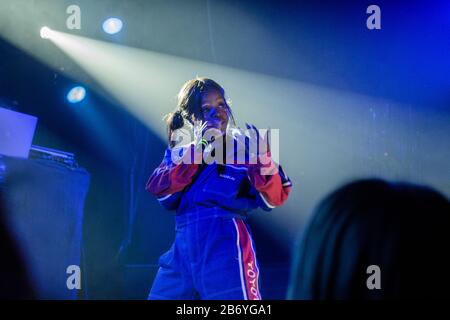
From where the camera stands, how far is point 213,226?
1866 millimetres

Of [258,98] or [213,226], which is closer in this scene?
[213,226]

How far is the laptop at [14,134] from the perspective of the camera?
2.29m

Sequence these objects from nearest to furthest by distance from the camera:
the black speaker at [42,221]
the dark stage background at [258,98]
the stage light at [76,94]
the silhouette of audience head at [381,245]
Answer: the silhouette of audience head at [381,245], the black speaker at [42,221], the dark stage background at [258,98], the stage light at [76,94]

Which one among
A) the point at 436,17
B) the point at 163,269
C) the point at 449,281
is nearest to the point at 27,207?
the point at 163,269

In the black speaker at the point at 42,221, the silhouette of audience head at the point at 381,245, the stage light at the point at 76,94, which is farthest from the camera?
the stage light at the point at 76,94

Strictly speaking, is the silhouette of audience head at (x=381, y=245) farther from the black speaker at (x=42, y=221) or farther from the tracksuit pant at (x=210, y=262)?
the black speaker at (x=42, y=221)

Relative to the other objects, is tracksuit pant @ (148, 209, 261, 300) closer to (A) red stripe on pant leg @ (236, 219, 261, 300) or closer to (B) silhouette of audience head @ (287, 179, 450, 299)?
(A) red stripe on pant leg @ (236, 219, 261, 300)

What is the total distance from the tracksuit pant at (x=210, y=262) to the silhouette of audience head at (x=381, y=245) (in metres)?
1.01

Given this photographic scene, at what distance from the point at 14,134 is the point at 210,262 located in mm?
1093

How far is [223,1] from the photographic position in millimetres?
2541

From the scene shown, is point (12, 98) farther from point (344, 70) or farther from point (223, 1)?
point (344, 70)

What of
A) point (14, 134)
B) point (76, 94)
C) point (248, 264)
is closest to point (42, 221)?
point (14, 134)

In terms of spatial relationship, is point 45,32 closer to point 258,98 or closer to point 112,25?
point 112,25

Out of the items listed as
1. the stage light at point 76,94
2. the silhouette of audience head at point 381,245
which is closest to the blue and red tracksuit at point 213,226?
the stage light at point 76,94
